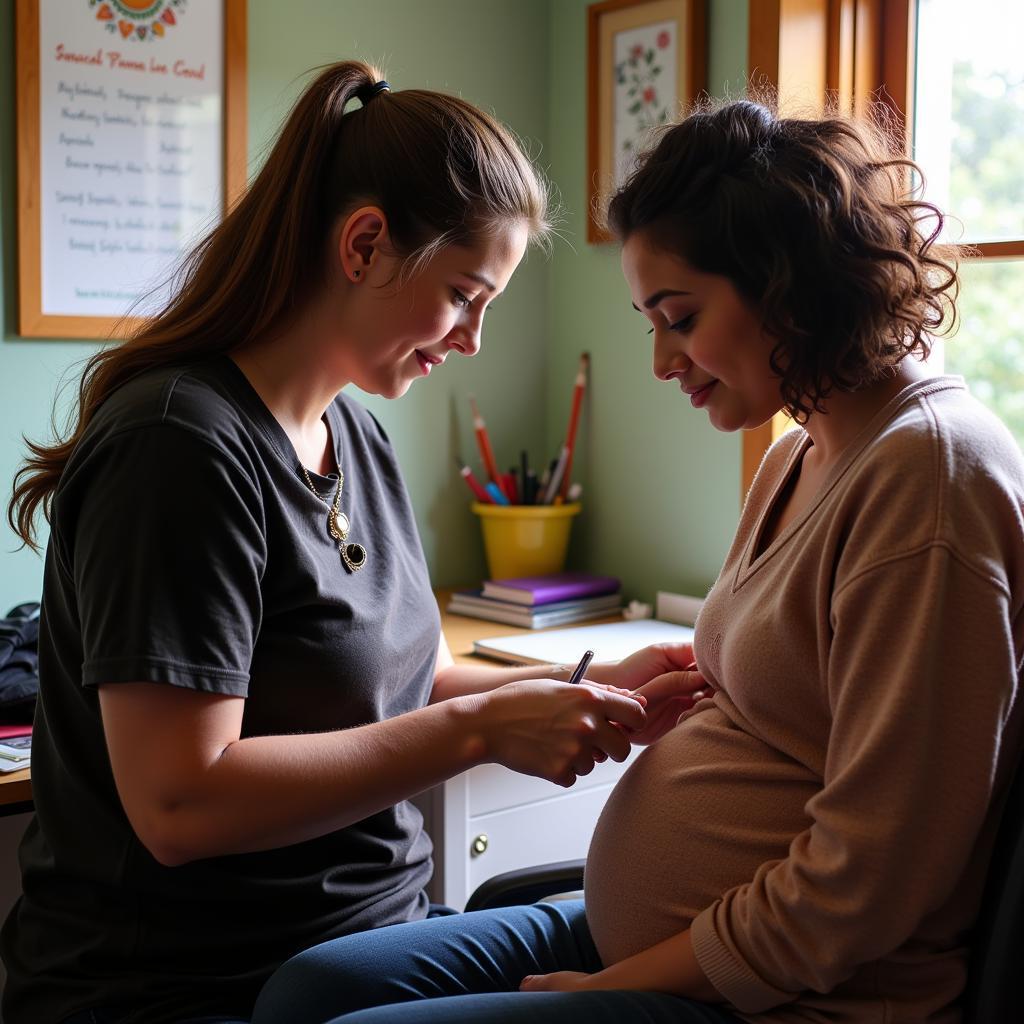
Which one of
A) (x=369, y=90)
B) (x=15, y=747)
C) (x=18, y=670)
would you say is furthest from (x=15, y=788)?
(x=369, y=90)

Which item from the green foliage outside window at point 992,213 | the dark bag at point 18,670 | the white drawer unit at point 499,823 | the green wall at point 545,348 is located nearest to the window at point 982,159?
the green foliage outside window at point 992,213

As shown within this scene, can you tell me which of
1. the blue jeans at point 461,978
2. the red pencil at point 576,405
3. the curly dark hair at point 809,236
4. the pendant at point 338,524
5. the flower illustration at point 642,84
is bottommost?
the blue jeans at point 461,978

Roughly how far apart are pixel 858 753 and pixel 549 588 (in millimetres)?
1365

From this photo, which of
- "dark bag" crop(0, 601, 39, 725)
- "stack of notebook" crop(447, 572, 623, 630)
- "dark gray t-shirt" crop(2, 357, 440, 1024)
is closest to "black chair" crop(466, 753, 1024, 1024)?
"dark gray t-shirt" crop(2, 357, 440, 1024)

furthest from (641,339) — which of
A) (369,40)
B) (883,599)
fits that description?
(883,599)

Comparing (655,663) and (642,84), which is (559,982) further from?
(642,84)

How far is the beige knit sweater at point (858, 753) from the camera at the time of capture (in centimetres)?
93

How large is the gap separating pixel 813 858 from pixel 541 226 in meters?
0.79

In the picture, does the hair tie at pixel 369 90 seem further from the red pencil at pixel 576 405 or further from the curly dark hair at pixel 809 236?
the red pencil at pixel 576 405

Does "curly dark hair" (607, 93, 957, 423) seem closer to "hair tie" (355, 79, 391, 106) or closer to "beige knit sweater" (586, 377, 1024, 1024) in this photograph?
"beige knit sweater" (586, 377, 1024, 1024)

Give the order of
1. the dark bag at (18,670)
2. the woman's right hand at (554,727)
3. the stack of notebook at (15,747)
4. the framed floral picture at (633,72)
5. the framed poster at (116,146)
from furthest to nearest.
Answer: the framed floral picture at (633,72) → the framed poster at (116,146) → the dark bag at (18,670) → the stack of notebook at (15,747) → the woman's right hand at (554,727)

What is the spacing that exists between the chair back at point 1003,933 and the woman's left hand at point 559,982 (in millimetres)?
330

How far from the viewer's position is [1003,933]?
3.21 ft

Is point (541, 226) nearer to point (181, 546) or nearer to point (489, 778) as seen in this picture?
point (181, 546)
